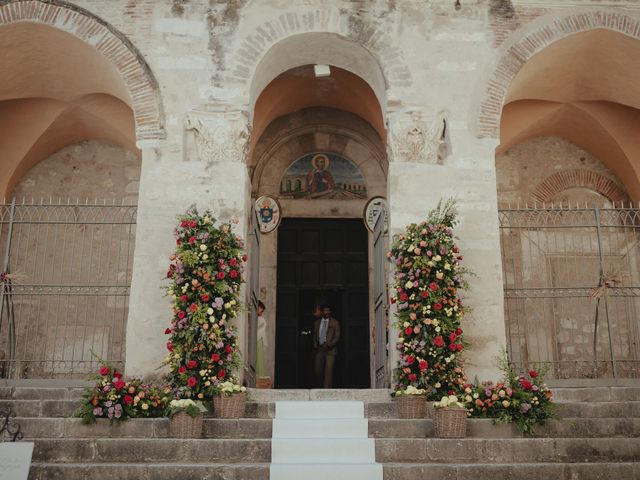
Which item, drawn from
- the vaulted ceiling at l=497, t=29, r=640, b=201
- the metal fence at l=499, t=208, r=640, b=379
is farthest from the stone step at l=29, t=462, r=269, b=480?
the vaulted ceiling at l=497, t=29, r=640, b=201

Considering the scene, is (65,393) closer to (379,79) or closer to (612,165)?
(379,79)

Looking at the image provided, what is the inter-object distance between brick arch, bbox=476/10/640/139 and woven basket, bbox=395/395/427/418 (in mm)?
3434

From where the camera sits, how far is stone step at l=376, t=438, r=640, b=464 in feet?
19.4

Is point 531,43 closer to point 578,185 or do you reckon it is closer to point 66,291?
point 578,185

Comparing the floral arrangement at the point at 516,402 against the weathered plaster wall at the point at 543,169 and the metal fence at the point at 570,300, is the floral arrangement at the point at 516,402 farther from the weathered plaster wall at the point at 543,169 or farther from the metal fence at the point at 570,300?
the weathered plaster wall at the point at 543,169

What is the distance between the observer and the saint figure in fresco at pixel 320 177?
11.7 m

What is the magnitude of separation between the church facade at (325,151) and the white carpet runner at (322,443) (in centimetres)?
152

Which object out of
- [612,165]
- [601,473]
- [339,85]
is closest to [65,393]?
[601,473]

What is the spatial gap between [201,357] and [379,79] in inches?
165

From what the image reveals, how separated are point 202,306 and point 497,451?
3.22m

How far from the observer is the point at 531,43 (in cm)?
867

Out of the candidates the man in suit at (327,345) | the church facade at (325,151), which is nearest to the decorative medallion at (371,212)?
the church facade at (325,151)

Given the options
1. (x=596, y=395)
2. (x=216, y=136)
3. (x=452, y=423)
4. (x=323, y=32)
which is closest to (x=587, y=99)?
(x=323, y=32)

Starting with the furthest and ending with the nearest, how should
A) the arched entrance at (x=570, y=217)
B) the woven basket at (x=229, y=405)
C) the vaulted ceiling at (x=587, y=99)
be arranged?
the arched entrance at (x=570, y=217), the vaulted ceiling at (x=587, y=99), the woven basket at (x=229, y=405)
